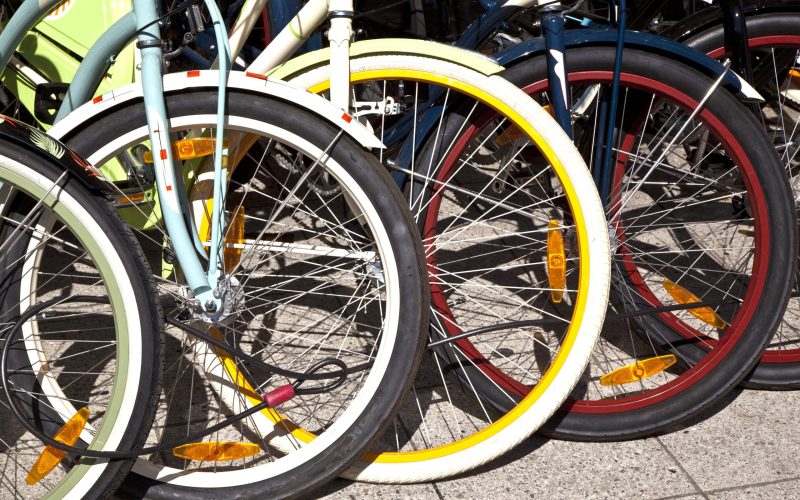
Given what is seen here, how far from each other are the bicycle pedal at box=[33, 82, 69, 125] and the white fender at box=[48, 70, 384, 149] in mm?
811

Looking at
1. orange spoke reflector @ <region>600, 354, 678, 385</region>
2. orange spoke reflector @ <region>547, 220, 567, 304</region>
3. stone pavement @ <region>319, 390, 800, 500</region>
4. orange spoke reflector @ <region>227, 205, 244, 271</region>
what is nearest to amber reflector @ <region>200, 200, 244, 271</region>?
orange spoke reflector @ <region>227, 205, 244, 271</region>

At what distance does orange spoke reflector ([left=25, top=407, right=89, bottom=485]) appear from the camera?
2562mm

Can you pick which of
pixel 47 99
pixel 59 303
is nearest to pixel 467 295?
pixel 59 303

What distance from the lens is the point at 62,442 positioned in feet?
8.39

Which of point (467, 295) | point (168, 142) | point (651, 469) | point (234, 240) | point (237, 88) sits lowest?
point (651, 469)

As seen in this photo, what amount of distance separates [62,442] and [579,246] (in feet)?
4.91

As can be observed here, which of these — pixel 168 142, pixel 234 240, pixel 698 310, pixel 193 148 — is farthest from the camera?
pixel 698 310

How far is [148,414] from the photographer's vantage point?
2.48m

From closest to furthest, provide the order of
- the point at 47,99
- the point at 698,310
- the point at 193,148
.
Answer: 1. the point at 193,148
2. the point at 47,99
3. the point at 698,310

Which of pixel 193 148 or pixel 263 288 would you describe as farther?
pixel 263 288

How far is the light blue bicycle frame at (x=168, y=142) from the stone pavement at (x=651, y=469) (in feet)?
2.51

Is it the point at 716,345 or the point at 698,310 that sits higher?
the point at 698,310

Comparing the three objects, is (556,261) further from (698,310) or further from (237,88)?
(237,88)

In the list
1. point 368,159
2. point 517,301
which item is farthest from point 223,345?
point 517,301
